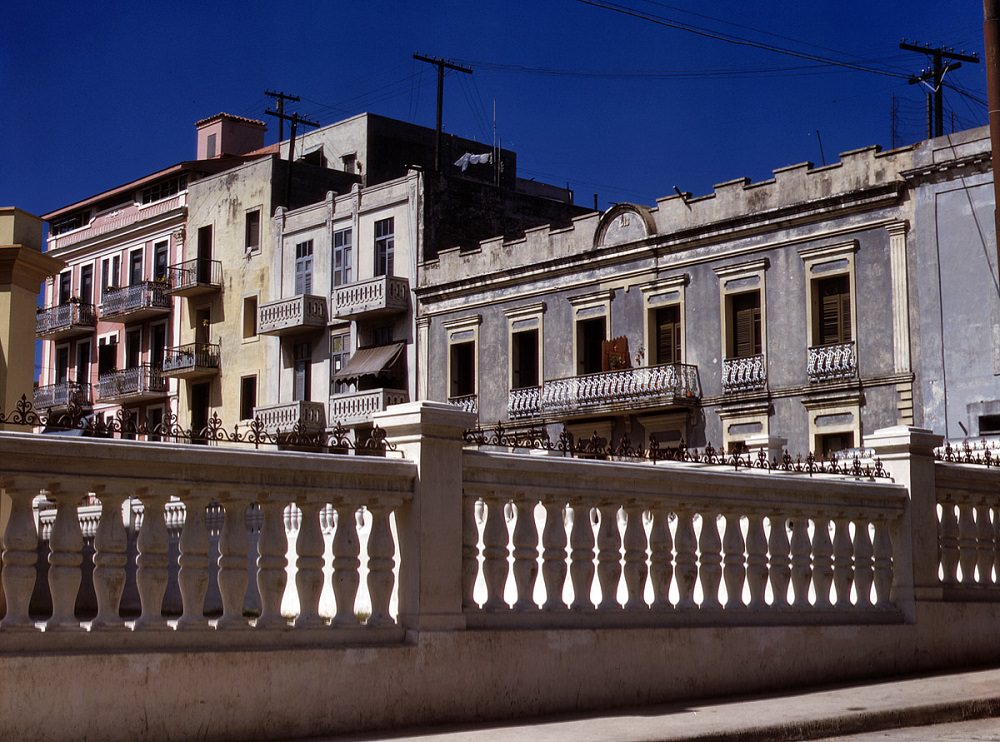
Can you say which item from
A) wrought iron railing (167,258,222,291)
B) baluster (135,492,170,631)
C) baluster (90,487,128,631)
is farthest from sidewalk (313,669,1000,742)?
wrought iron railing (167,258,222,291)

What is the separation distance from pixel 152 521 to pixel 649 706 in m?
3.53

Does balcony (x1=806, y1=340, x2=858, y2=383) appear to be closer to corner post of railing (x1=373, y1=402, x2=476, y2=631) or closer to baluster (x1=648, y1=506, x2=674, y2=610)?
baluster (x1=648, y1=506, x2=674, y2=610)

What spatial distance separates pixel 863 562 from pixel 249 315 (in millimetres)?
37904

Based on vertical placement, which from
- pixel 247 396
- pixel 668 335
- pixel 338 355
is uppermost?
pixel 338 355

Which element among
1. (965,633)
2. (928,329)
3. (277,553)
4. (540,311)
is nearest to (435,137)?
(540,311)

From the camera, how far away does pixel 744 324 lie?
33.1m

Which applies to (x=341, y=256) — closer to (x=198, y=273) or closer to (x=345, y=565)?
(x=198, y=273)

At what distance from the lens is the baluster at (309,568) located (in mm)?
7242

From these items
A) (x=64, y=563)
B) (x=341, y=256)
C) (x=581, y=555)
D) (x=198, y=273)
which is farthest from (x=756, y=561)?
(x=198, y=273)

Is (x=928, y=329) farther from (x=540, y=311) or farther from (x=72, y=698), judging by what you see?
(x=72, y=698)

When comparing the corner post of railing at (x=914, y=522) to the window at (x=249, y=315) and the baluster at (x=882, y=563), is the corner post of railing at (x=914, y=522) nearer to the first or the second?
the baluster at (x=882, y=563)

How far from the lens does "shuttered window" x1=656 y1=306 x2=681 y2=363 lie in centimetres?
3450

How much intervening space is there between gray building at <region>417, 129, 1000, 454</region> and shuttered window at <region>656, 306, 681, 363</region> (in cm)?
5

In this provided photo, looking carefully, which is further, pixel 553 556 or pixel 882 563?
pixel 882 563
